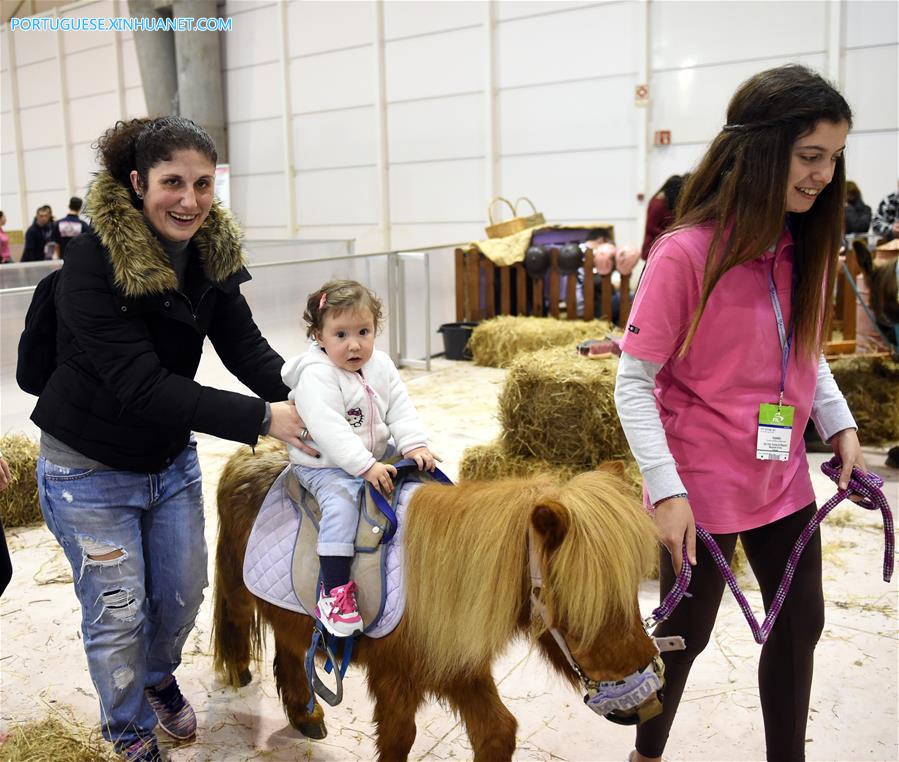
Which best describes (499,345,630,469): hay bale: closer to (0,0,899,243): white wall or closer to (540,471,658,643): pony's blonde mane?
(540,471,658,643): pony's blonde mane

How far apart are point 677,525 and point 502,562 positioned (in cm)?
32

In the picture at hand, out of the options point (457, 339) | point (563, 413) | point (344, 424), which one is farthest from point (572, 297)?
point (344, 424)

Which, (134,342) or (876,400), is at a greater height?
(134,342)

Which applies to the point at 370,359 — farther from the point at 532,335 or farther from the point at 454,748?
the point at 532,335

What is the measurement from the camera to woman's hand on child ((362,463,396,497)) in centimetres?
162

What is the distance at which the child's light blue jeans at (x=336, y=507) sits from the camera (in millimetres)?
1565

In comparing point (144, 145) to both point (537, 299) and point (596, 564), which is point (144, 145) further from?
point (537, 299)

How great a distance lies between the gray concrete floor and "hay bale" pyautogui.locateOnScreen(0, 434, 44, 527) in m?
0.62

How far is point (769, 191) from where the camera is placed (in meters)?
1.33

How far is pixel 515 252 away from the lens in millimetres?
7488

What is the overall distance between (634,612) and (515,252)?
20.9 feet

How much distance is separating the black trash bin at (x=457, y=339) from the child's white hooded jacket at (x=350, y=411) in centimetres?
557

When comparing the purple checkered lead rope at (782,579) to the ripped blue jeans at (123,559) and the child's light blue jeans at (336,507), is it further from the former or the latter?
the ripped blue jeans at (123,559)

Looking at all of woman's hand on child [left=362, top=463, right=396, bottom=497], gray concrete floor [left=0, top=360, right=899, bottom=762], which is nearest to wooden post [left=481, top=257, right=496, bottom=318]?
gray concrete floor [left=0, top=360, right=899, bottom=762]
